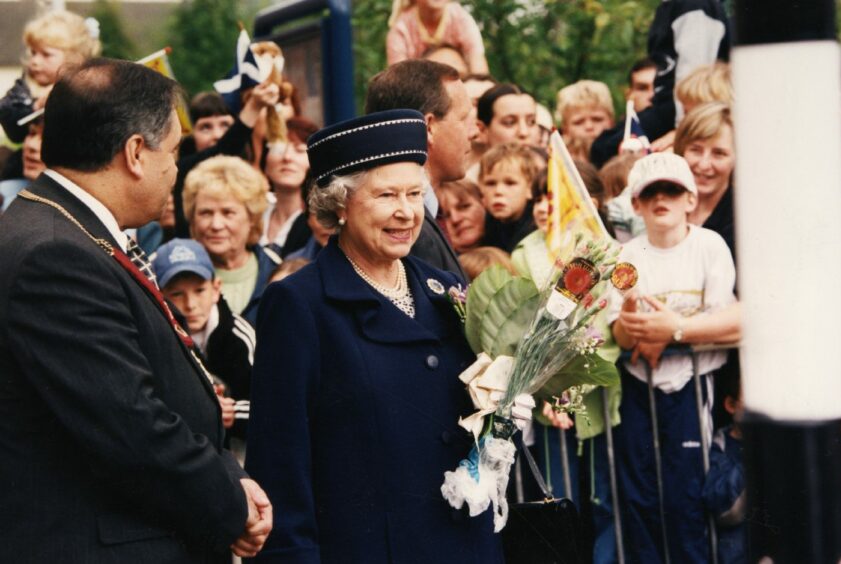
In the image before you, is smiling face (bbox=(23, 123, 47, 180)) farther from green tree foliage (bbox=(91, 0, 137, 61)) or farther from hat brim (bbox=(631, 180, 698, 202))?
green tree foliage (bbox=(91, 0, 137, 61))

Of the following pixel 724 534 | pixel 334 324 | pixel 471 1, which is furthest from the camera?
pixel 471 1

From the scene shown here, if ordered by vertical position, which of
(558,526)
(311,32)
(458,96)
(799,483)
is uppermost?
(311,32)

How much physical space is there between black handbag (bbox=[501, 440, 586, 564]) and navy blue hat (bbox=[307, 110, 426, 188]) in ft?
3.28

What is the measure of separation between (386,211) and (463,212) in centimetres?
335

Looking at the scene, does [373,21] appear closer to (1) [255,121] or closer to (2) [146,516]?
(1) [255,121]

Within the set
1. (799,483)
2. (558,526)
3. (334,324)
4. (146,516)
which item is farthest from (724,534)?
(799,483)

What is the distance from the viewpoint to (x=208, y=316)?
6.44m

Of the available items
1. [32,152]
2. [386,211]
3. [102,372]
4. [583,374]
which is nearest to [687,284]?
Answer: [583,374]

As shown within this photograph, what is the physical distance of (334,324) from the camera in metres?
4.14

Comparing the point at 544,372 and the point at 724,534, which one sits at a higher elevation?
the point at 544,372

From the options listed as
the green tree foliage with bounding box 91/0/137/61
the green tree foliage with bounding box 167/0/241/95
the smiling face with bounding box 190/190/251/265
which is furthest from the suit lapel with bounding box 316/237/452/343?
the green tree foliage with bounding box 91/0/137/61

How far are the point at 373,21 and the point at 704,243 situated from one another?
259 inches

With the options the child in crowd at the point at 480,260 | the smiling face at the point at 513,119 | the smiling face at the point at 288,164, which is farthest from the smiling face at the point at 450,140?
the smiling face at the point at 513,119

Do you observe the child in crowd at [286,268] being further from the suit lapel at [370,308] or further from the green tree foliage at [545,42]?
the green tree foliage at [545,42]
